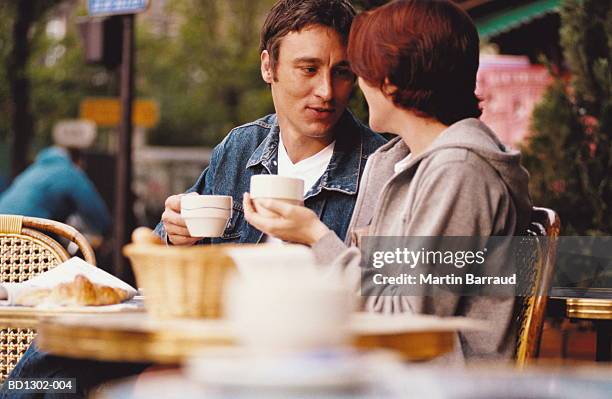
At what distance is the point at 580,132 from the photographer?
6121mm

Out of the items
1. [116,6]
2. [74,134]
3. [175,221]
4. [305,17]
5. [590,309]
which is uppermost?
[116,6]

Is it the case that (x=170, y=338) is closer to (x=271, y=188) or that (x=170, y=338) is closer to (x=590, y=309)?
(x=271, y=188)

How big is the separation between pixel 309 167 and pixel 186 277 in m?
1.76

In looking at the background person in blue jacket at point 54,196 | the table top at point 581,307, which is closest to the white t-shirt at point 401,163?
the table top at point 581,307

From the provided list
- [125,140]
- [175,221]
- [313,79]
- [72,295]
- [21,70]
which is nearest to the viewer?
[72,295]

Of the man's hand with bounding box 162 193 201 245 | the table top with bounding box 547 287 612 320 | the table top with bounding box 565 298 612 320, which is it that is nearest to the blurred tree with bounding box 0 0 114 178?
the man's hand with bounding box 162 193 201 245

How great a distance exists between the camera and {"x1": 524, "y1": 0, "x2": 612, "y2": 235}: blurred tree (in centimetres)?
590

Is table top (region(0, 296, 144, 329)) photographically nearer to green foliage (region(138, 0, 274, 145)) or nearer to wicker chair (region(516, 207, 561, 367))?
wicker chair (region(516, 207, 561, 367))

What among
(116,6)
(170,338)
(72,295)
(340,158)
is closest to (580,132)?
(340,158)

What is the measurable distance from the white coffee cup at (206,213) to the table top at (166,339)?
0.88 meters

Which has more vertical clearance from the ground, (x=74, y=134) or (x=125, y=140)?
(x=125, y=140)

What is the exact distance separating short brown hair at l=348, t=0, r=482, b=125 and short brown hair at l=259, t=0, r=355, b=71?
0.81 metres

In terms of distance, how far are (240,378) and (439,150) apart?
1275 millimetres

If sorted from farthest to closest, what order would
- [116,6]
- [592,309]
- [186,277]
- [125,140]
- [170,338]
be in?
[125,140] < [116,6] < [592,309] < [186,277] < [170,338]
